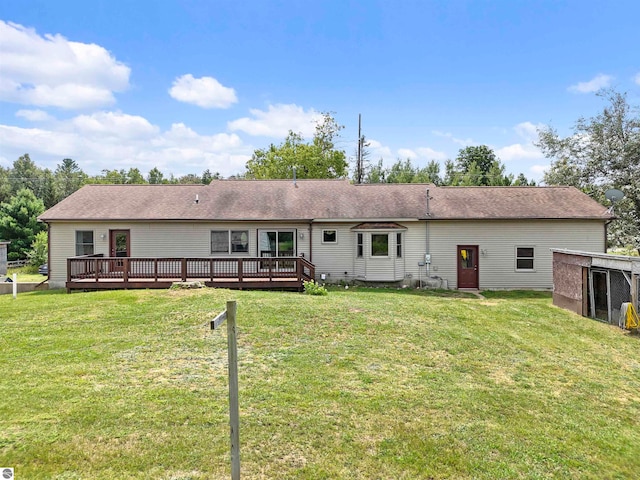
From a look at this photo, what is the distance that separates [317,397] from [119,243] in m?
14.6

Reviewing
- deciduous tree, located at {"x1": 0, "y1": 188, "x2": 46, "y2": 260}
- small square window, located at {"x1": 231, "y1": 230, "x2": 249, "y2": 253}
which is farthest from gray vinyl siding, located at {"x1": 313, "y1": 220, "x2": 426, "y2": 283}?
deciduous tree, located at {"x1": 0, "y1": 188, "x2": 46, "y2": 260}

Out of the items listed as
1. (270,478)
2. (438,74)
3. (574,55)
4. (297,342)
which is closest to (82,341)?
(297,342)

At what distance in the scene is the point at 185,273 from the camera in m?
14.2

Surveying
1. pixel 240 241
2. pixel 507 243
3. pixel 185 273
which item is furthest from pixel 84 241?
pixel 507 243

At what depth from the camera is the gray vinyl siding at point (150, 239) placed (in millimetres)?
16312

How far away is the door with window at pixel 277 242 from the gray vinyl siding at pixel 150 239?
0.28 m

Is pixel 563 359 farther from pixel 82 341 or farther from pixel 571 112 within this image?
pixel 571 112

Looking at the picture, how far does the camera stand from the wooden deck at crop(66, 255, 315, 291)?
14.1 metres

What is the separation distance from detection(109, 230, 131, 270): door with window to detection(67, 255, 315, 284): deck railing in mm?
1250

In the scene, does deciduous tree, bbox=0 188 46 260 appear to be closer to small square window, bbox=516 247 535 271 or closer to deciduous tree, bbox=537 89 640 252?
small square window, bbox=516 247 535 271

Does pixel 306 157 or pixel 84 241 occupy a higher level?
pixel 306 157

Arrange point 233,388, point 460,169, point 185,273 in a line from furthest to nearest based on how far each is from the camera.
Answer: point 460,169 → point 185,273 → point 233,388

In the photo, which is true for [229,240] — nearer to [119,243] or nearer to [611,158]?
[119,243]

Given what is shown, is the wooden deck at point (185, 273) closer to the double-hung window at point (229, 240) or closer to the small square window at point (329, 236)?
the double-hung window at point (229, 240)
